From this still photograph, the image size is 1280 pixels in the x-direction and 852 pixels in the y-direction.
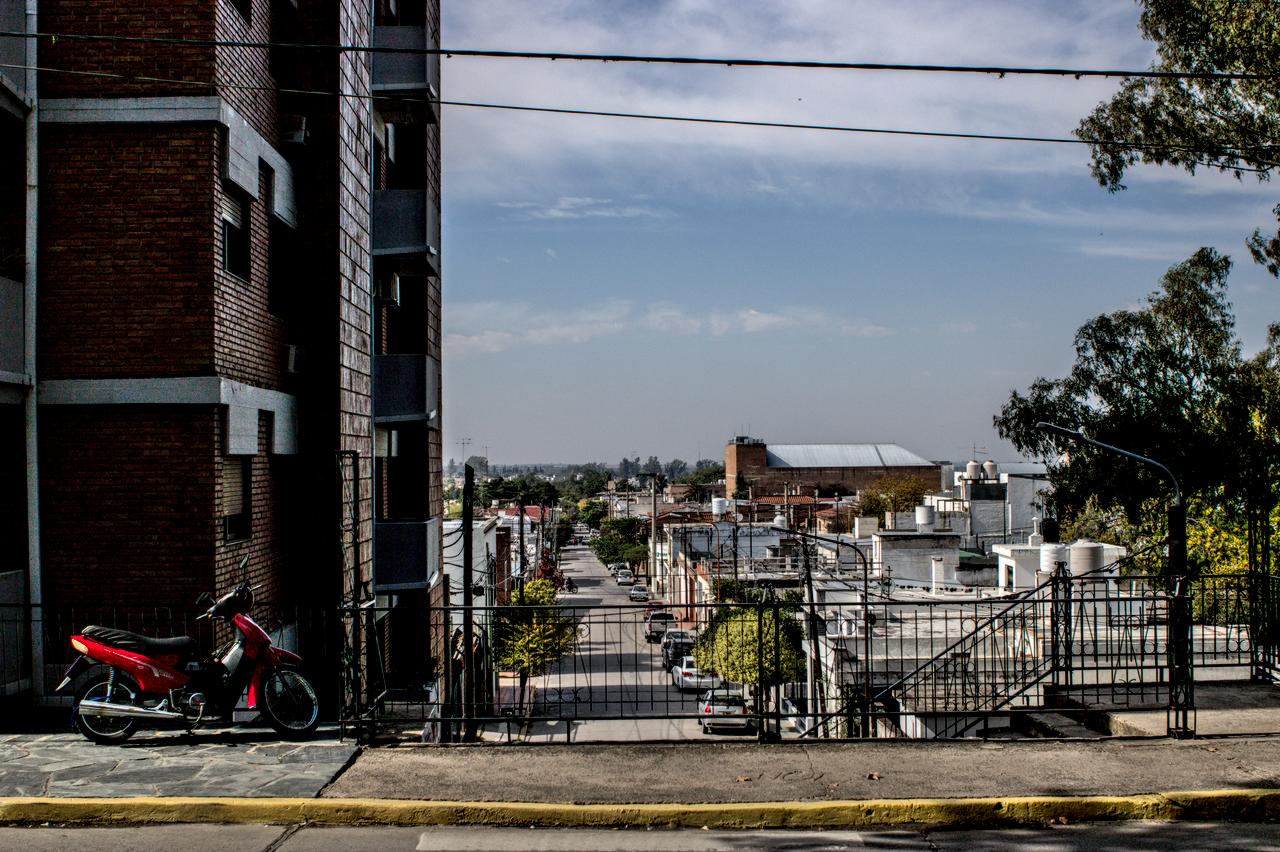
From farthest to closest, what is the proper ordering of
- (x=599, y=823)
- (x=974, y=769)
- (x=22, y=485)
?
(x=22, y=485) < (x=974, y=769) < (x=599, y=823)

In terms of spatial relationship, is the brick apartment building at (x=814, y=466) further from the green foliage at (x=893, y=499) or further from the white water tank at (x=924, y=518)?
the white water tank at (x=924, y=518)

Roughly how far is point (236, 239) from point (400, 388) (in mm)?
4676

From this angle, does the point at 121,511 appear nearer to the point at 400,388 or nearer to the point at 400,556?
the point at 400,556

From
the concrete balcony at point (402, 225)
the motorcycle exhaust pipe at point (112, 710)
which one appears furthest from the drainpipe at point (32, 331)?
the concrete balcony at point (402, 225)

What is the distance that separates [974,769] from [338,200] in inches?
418

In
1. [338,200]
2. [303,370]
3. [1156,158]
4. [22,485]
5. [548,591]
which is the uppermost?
[1156,158]

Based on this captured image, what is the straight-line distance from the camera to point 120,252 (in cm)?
1073

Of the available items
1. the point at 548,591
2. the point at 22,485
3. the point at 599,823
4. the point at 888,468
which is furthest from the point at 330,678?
the point at 888,468

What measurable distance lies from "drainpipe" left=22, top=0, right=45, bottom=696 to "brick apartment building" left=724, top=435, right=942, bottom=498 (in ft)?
414

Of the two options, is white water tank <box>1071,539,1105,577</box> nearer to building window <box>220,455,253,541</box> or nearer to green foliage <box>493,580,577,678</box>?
green foliage <box>493,580,577,678</box>

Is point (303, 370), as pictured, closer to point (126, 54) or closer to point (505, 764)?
point (126, 54)

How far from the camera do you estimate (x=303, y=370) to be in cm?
1388

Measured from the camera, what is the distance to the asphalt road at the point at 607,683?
9664 mm

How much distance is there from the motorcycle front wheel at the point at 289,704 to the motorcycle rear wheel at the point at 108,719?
1.08 m
